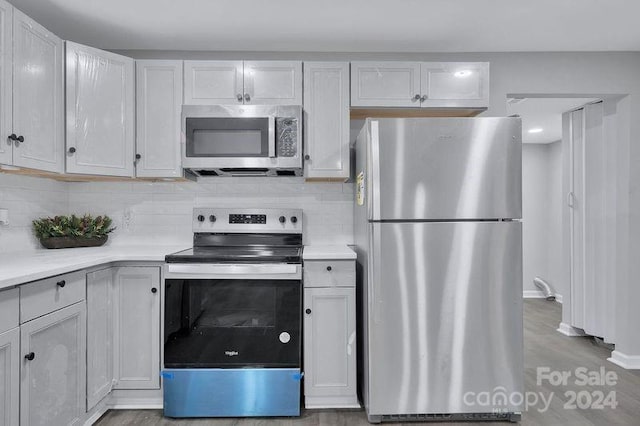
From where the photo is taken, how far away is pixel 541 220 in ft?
17.2

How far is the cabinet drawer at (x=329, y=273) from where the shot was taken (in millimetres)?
2199

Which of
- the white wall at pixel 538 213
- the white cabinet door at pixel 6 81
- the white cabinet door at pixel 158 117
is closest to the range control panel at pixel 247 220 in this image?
the white cabinet door at pixel 158 117

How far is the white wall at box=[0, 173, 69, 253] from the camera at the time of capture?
2.23m

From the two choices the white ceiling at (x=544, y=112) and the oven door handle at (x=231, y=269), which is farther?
the white ceiling at (x=544, y=112)

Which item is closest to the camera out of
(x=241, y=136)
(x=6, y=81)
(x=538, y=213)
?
(x=6, y=81)

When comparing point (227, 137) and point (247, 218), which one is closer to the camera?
point (227, 137)

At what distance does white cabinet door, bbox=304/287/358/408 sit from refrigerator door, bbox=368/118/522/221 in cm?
58

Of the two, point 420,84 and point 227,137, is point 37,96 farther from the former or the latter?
point 420,84

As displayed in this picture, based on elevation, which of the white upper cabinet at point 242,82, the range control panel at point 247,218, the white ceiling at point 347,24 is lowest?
the range control panel at point 247,218

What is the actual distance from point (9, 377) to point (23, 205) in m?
1.37

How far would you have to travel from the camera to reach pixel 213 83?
246 cm

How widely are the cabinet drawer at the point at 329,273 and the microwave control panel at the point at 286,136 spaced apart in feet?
2.39

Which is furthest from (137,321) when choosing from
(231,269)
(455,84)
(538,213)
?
(538,213)

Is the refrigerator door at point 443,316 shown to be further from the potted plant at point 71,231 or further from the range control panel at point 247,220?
the potted plant at point 71,231
